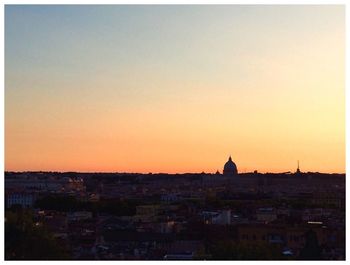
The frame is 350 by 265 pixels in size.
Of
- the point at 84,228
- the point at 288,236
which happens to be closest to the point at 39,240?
the point at 288,236

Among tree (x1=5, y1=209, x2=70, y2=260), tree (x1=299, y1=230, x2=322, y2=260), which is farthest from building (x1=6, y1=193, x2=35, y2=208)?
tree (x1=5, y1=209, x2=70, y2=260)

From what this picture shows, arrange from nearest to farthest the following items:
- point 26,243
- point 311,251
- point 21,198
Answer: point 26,243
point 311,251
point 21,198

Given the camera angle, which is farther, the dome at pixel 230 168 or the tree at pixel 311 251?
the dome at pixel 230 168

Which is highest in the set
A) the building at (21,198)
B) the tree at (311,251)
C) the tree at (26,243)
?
the tree at (26,243)

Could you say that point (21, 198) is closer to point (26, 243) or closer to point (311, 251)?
point (311, 251)

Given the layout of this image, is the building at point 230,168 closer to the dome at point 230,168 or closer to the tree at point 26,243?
the dome at point 230,168

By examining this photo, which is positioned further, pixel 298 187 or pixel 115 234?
pixel 298 187

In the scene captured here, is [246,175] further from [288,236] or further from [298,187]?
[288,236]

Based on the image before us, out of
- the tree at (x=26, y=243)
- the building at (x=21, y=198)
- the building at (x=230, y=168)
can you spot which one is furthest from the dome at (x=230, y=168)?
the tree at (x=26, y=243)

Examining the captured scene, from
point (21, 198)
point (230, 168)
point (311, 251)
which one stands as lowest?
point (21, 198)

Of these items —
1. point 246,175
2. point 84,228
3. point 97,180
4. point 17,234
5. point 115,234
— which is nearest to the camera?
point 17,234

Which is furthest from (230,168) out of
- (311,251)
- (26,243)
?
(26,243)
